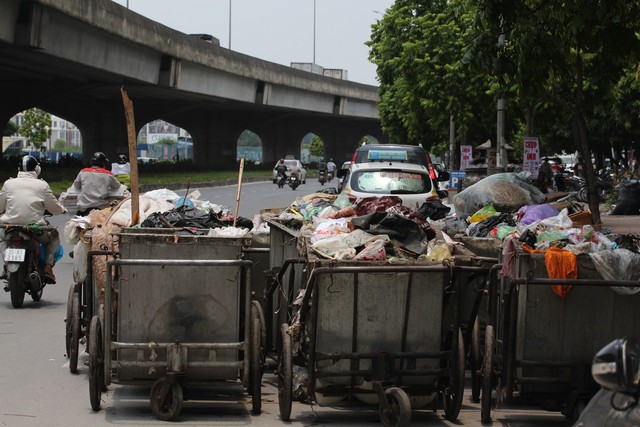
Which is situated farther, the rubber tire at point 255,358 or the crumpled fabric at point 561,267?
the rubber tire at point 255,358

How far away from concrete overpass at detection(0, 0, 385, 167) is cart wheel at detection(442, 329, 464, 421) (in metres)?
24.4

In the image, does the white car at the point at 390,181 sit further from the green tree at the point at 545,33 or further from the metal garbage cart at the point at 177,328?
the metal garbage cart at the point at 177,328

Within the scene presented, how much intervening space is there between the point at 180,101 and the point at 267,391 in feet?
186

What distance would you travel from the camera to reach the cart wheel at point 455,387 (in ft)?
21.6

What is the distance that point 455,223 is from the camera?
1114 cm

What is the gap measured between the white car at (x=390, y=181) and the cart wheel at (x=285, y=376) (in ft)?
32.0

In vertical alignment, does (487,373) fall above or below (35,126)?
below

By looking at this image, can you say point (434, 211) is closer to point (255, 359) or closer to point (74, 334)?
point (74, 334)

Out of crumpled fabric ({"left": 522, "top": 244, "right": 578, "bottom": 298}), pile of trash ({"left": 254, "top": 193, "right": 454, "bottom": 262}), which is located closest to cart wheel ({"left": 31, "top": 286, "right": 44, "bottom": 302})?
pile of trash ({"left": 254, "top": 193, "right": 454, "bottom": 262})

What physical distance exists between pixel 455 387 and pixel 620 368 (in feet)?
11.9

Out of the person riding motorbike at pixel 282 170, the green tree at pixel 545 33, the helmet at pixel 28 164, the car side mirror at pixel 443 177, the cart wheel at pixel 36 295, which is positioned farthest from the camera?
the person riding motorbike at pixel 282 170

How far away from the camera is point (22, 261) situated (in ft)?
37.3

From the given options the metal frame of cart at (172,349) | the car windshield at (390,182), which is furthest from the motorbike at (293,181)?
the metal frame of cart at (172,349)

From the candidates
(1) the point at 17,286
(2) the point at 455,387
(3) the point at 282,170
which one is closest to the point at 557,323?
(2) the point at 455,387
